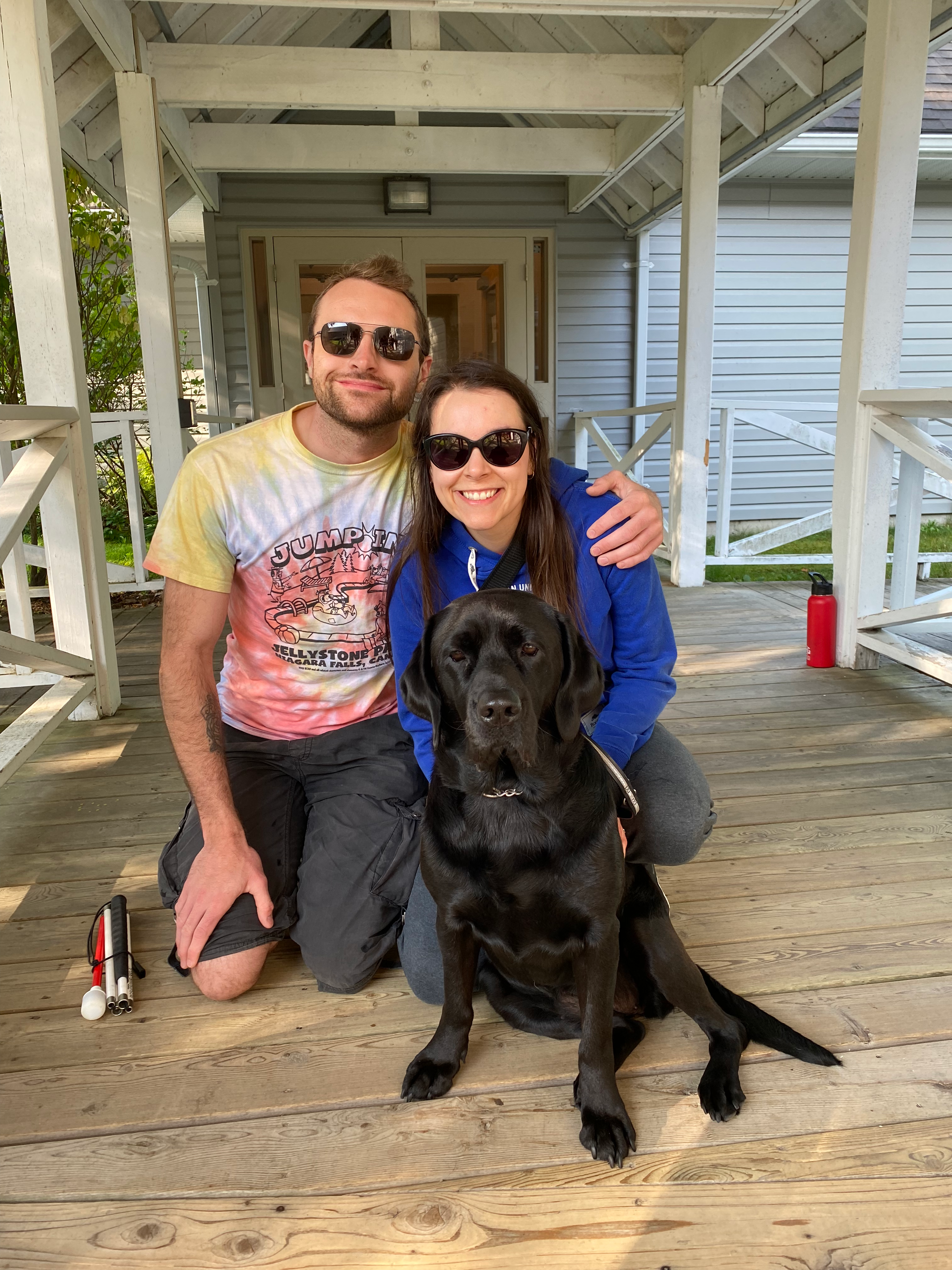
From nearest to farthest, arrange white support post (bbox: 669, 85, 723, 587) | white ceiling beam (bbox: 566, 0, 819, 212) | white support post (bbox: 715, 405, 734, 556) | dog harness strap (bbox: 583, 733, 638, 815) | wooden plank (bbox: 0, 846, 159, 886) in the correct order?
dog harness strap (bbox: 583, 733, 638, 815) → wooden plank (bbox: 0, 846, 159, 886) → white ceiling beam (bbox: 566, 0, 819, 212) → white support post (bbox: 669, 85, 723, 587) → white support post (bbox: 715, 405, 734, 556)

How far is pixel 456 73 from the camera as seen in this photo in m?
5.42

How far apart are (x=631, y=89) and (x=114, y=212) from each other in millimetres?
4343

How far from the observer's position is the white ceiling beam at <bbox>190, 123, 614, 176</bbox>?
6.32 metres

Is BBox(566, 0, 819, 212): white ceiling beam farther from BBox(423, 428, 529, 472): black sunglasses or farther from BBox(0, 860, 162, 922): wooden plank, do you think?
BBox(0, 860, 162, 922): wooden plank

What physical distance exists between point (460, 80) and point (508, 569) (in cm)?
480

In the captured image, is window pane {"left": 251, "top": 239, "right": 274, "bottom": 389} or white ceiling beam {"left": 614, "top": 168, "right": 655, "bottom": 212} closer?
white ceiling beam {"left": 614, "top": 168, "right": 655, "bottom": 212}

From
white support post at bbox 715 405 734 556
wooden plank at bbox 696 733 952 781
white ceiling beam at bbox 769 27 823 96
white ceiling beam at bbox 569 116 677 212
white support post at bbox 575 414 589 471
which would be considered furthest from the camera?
→ white support post at bbox 575 414 589 471

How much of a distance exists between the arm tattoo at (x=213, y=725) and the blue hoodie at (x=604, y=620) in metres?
0.42

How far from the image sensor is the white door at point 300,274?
7.87 metres

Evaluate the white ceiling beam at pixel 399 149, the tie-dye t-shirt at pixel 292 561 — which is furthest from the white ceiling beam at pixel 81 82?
the tie-dye t-shirt at pixel 292 561

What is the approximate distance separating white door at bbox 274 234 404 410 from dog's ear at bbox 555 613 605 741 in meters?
6.92

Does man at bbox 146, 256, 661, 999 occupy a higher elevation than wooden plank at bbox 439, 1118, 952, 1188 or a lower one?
higher

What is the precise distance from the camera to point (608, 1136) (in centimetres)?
141

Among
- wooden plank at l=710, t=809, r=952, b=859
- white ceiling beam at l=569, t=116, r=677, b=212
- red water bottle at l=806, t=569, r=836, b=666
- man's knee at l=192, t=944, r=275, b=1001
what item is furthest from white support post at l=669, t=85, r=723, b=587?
man's knee at l=192, t=944, r=275, b=1001
